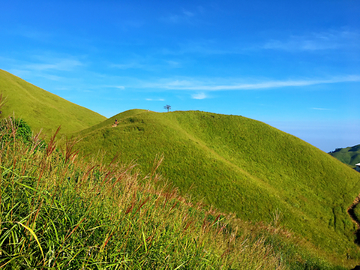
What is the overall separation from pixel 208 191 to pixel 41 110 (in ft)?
286

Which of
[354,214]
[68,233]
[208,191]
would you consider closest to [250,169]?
[208,191]

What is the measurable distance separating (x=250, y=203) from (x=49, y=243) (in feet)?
92.6

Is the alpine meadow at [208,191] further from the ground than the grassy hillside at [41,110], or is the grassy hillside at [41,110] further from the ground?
the grassy hillside at [41,110]

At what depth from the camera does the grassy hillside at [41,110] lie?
254 feet

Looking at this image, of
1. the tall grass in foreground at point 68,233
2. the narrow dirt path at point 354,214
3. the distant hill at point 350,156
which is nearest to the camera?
the tall grass in foreground at point 68,233

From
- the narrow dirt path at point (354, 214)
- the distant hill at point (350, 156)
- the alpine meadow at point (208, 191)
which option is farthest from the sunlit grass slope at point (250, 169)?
the distant hill at point (350, 156)

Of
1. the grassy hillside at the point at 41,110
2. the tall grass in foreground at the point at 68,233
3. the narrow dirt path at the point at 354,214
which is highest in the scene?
the grassy hillside at the point at 41,110

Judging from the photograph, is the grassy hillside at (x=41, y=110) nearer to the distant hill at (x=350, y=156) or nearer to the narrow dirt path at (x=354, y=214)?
the narrow dirt path at (x=354, y=214)

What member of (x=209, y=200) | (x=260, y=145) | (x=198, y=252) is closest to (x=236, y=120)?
(x=260, y=145)

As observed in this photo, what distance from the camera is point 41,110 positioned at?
8606 cm

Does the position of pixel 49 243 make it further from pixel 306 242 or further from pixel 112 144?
pixel 112 144

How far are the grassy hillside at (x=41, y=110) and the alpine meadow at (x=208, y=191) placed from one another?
43.4 meters

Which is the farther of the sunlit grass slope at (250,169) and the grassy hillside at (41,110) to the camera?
the grassy hillside at (41,110)

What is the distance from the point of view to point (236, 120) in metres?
55.1
